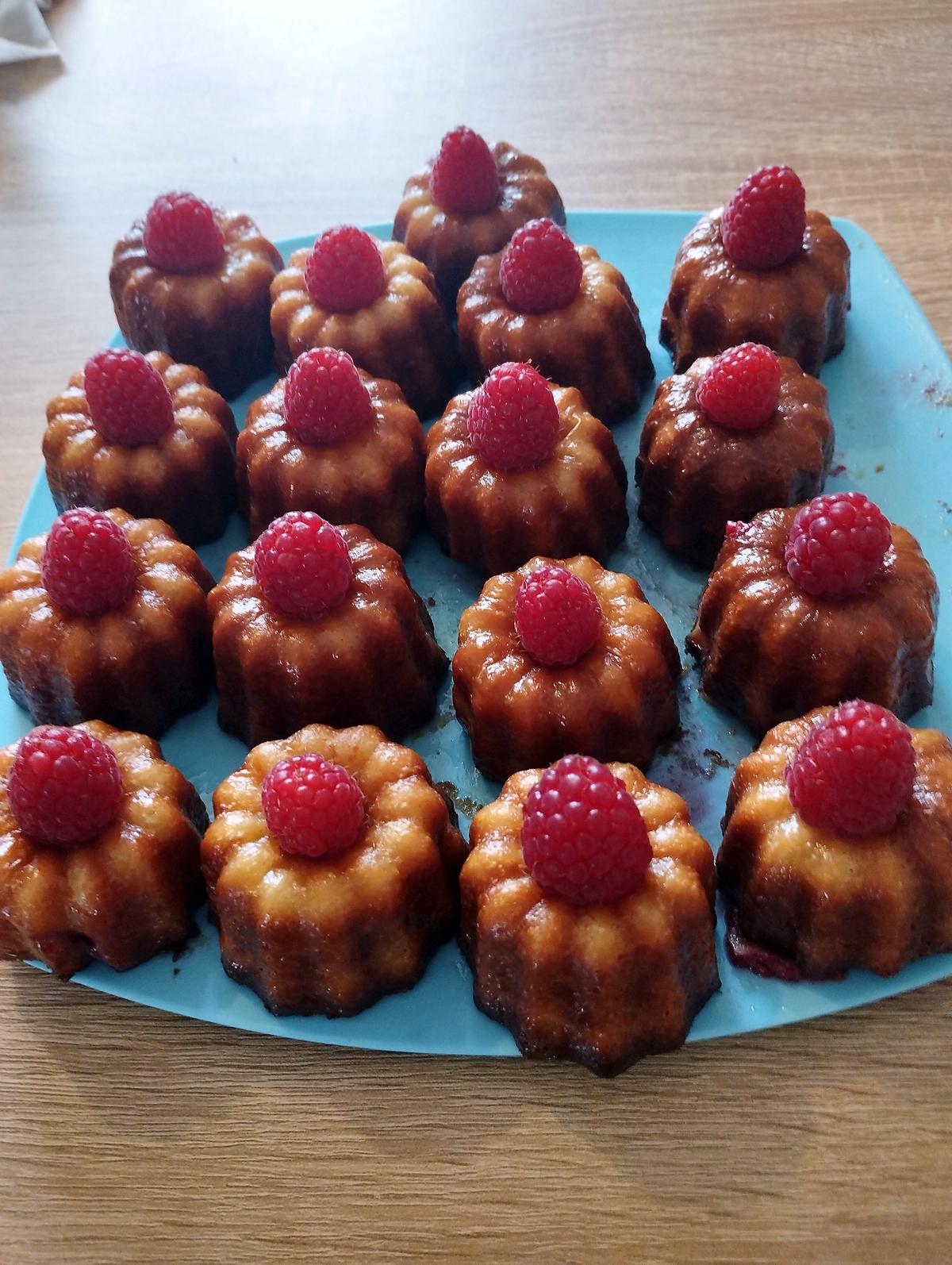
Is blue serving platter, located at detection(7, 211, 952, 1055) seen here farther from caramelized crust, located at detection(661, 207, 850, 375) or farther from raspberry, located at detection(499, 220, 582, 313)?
raspberry, located at detection(499, 220, 582, 313)

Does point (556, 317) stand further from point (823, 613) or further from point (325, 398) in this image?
point (823, 613)

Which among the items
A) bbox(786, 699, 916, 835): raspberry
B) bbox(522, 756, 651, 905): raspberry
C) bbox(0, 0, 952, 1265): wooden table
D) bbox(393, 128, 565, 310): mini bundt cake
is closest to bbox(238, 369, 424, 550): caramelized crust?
bbox(393, 128, 565, 310): mini bundt cake

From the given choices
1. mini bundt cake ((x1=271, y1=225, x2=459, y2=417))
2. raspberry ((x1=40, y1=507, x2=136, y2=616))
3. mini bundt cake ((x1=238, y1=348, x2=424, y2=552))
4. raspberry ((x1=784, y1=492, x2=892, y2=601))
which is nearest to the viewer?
raspberry ((x1=784, y1=492, x2=892, y2=601))

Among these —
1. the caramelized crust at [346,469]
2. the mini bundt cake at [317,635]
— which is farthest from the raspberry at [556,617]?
the caramelized crust at [346,469]

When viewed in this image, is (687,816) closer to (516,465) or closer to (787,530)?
(787,530)

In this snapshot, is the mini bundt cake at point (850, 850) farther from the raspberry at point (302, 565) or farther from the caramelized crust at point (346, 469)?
the caramelized crust at point (346, 469)

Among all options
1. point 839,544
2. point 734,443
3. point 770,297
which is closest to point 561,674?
point 839,544

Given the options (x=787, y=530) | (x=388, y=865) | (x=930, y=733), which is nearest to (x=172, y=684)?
(x=388, y=865)
